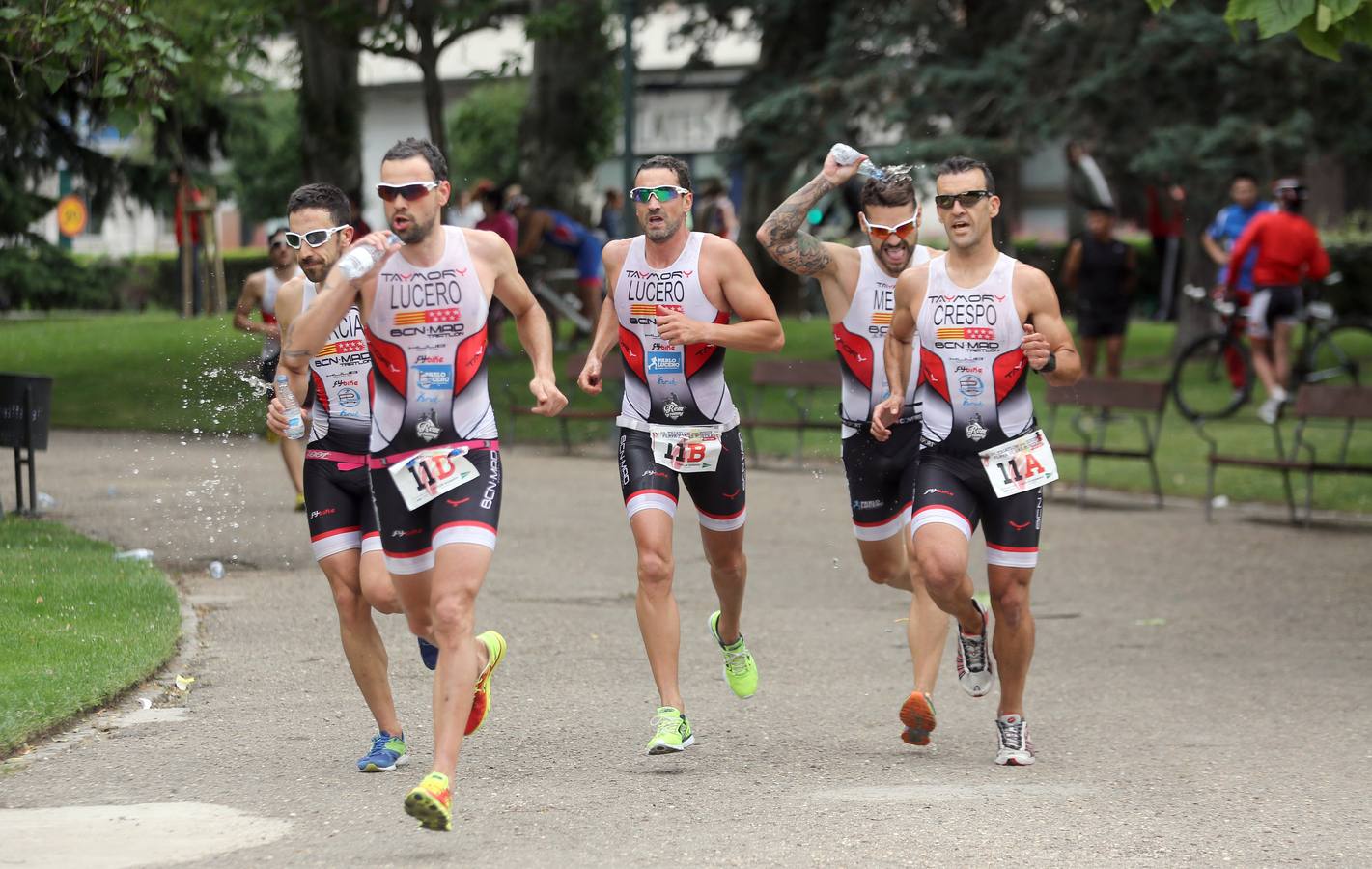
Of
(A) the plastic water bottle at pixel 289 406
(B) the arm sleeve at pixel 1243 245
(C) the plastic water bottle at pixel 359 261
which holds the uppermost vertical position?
(C) the plastic water bottle at pixel 359 261

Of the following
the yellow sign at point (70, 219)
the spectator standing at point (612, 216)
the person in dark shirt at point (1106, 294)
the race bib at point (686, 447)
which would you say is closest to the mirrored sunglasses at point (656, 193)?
the race bib at point (686, 447)

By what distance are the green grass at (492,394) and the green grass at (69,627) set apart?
104 cm

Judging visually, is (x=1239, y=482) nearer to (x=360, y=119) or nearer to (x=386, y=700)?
(x=386, y=700)

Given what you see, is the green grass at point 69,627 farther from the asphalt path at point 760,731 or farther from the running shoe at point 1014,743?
the running shoe at point 1014,743

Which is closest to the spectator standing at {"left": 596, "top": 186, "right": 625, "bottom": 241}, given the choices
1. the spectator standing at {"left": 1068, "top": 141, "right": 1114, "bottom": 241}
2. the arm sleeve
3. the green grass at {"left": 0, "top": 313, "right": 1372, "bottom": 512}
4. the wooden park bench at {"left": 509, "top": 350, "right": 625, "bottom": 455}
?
the green grass at {"left": 0, "top": 313, "right": 1372, "bottom": 512}

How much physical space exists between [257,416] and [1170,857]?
4.94 meters

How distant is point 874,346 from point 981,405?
889 mm

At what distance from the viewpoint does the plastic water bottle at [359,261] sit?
6.28m

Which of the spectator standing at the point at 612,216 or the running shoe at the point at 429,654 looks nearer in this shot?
the running shoe at the point at 429,654

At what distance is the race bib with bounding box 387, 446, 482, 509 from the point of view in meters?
6.61

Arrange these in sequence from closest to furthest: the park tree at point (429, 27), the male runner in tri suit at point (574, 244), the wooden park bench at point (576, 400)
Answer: the wooden park bench at point (576, 400), the park tree at point (429, 27), the male runner in tri suit at point (574, 244)

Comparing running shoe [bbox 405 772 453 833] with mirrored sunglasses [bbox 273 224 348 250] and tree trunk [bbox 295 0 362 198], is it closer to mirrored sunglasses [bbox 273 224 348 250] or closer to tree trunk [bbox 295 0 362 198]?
mirrored sunglasses [bbox 273 224 348 250]

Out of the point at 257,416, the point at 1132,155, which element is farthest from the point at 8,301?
A: the point at 257,416

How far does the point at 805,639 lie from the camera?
10555 millimetres
